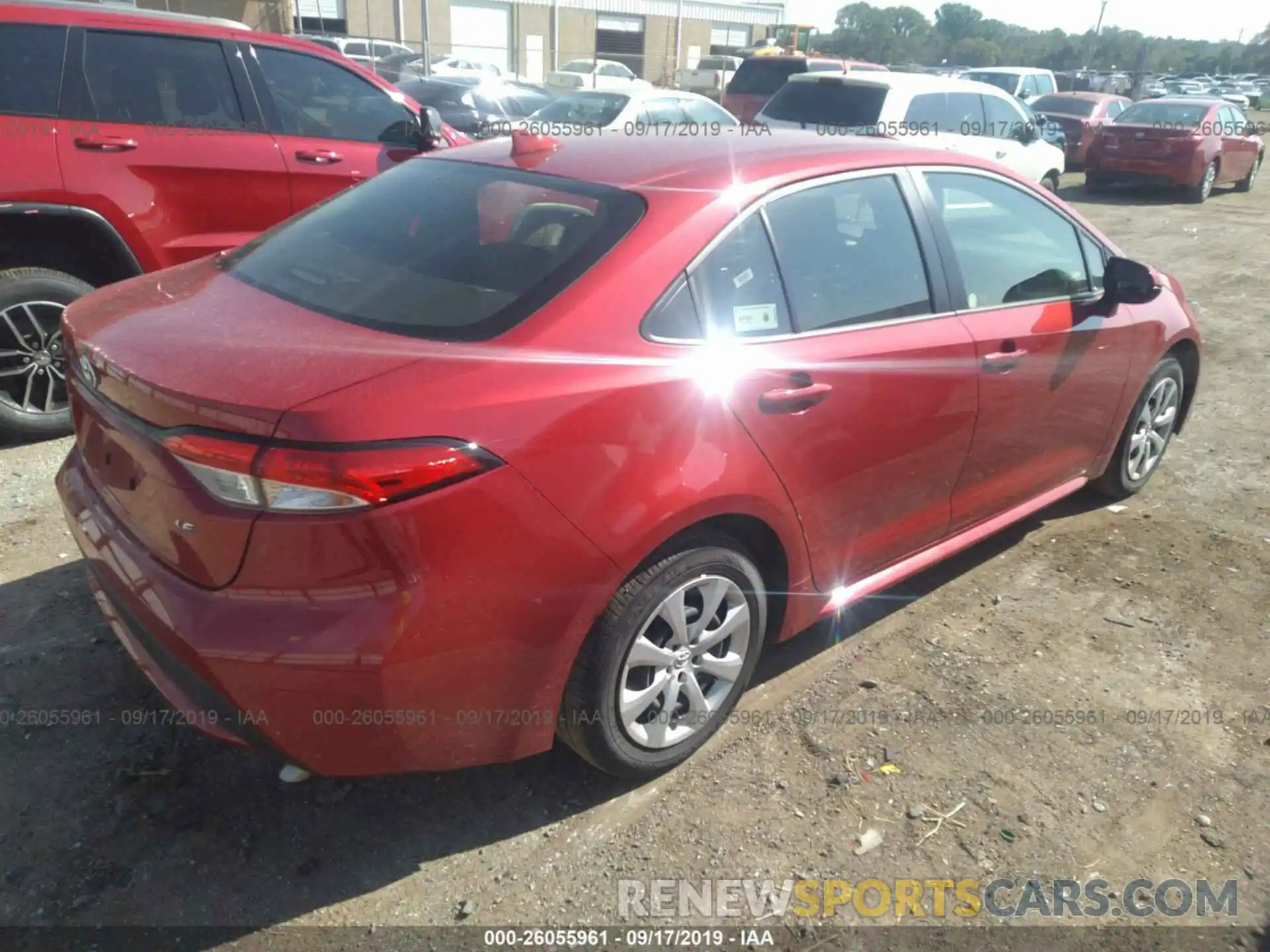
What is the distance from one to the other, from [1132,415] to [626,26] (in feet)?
156

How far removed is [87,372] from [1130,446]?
13.7 feet

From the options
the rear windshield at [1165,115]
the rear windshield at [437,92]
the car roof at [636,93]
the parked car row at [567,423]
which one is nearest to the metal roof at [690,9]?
the rear windshield at [437,92]

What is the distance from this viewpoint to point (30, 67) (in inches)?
177

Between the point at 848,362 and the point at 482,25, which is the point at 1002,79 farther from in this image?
the point at 482,25

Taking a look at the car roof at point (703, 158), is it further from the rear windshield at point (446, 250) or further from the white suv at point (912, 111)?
the white suv at point (912, 111)

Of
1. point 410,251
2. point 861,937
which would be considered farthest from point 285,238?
point 861,937

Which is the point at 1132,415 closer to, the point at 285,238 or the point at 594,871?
the point at 594,871

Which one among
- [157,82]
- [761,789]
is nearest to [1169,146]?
[157,82]

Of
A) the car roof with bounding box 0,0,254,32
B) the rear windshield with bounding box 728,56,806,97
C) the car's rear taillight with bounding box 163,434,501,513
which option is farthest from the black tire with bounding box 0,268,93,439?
the rear windshield with bounding box 728,56,806,97

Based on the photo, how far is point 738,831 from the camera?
2.66 metres

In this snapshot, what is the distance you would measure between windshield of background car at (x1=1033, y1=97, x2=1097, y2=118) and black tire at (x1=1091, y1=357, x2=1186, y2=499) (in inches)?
607

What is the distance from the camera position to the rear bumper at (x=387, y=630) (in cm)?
207

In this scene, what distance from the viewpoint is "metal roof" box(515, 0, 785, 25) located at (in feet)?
145

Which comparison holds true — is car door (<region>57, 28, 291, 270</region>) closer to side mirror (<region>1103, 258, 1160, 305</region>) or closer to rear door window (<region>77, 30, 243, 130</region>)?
rear door window (<region>77, 30, 243, 130</region>)
